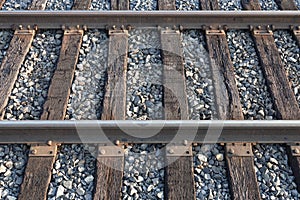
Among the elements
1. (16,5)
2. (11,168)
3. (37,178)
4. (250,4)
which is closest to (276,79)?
(250,4)

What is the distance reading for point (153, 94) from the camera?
391 centimetres

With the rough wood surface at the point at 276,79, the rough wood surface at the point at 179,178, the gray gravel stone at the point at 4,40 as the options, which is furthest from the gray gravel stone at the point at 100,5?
the rough wood surface at the point at 179,178

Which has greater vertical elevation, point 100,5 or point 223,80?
point 100,5

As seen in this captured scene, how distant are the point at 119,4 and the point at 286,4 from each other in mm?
2063

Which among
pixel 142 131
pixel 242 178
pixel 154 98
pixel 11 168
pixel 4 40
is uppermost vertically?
pixel 4 40

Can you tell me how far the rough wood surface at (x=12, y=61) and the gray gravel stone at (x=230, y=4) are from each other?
2.29 meters

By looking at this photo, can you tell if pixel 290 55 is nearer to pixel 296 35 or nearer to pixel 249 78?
pixel 296 35

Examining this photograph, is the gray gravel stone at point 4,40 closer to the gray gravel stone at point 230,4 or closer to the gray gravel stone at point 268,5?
Answer: the gray gravel stone at point 230,4

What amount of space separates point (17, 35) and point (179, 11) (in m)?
1.82

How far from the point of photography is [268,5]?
5102 mm

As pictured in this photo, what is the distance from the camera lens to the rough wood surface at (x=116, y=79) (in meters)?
3.69

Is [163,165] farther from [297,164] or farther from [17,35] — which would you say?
[17,35]

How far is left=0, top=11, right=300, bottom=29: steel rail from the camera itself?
461cm

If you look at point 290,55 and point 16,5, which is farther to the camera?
point 16,5
